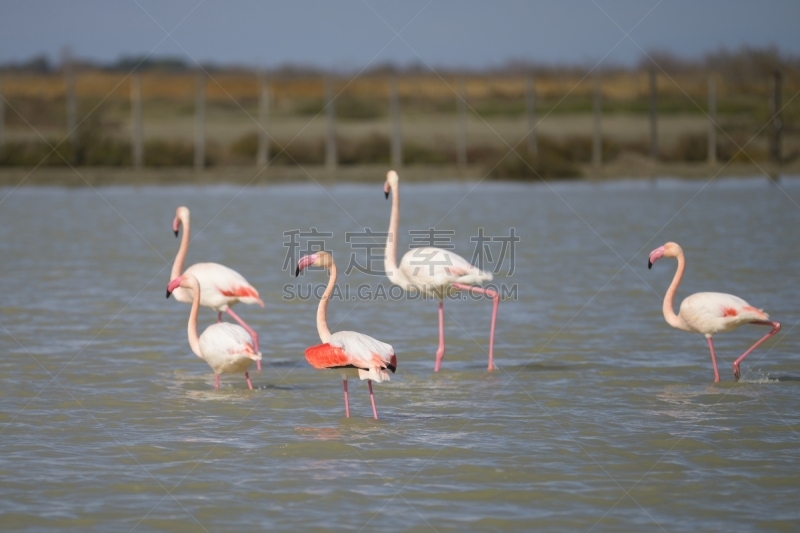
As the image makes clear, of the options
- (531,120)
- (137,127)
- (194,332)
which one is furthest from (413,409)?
(137,127)

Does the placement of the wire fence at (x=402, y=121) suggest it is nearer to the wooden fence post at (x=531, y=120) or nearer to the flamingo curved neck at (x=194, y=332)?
the wooden fence post at (x=531, y=120)

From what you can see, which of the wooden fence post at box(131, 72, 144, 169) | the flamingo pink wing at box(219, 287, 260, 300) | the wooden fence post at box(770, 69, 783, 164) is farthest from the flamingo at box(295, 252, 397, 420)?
the wooden fence post at box(770, 69, 783, 164)

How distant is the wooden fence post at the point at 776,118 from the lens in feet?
91.5

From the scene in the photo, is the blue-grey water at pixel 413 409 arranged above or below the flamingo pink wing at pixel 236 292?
below

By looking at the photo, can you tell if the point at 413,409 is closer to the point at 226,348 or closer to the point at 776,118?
the point at 226,348

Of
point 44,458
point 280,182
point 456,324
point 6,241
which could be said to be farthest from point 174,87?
point 44,458

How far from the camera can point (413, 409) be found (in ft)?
23.2

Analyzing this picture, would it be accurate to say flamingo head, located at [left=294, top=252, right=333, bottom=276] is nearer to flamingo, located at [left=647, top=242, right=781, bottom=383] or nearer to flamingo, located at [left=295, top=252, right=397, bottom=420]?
flamingo, located at [left=295, top=252, right=397, bottom=420]

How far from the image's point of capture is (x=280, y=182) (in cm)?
2892

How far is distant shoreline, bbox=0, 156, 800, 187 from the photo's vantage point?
28.0 metres

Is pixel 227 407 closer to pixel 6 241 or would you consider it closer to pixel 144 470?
pixel 144 470

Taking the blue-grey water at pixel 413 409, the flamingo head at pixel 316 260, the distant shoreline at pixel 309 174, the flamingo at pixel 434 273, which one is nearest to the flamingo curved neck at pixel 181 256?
the blue-grey water at pixel 413 409

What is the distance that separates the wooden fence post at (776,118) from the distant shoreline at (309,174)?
350mm

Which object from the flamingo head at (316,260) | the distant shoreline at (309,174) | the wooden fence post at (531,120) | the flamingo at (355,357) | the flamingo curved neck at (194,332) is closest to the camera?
the flamingo at (355,357)
